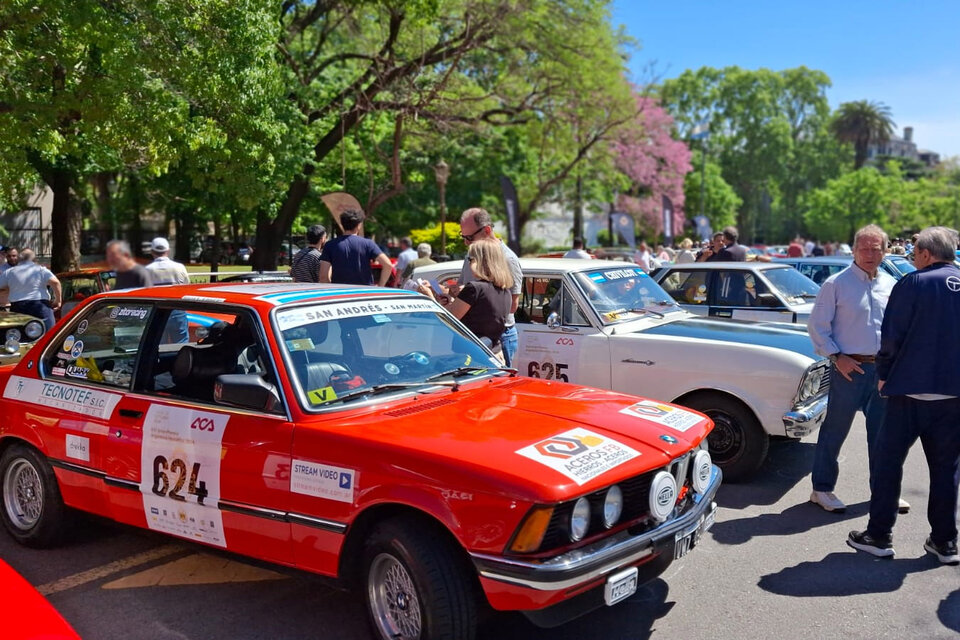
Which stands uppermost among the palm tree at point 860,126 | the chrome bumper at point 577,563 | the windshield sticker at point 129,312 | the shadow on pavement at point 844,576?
the palm tree at point 860,126

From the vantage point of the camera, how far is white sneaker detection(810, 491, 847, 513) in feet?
18.3

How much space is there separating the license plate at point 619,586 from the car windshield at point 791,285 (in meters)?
7.06

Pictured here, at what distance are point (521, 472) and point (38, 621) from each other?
1.68 m

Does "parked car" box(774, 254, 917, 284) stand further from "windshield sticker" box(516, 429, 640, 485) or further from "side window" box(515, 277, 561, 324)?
"windshield sticker" box(516, 429, 640, 485)

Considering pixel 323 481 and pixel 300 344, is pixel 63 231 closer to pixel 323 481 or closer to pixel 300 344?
pixel 300 344

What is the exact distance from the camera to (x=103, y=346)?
482 centimetres

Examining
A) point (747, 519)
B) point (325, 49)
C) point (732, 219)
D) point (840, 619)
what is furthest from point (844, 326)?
point (732, 219)

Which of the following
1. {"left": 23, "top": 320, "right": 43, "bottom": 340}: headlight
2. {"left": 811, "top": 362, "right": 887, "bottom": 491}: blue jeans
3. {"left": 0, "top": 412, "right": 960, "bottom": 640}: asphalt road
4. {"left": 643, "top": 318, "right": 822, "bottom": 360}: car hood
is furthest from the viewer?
{"left": 23, "top": 320, "right": 43, "bottom": 340}: headlight

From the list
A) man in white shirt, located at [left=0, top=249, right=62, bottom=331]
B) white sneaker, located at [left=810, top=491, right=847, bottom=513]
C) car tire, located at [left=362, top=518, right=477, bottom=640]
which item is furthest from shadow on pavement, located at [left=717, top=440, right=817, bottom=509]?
man in white shirt, located at [left=0, top=249, right=62, bottom=331]

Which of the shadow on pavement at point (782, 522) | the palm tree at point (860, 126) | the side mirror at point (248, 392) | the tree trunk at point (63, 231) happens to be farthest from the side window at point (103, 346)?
the palm tree at point (860, 126)

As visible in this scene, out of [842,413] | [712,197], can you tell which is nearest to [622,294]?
[842,413]

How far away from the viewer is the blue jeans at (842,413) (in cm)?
541

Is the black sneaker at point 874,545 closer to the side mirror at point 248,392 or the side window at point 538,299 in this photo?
the side window at point 538,299

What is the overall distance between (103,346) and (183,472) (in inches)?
49.3
